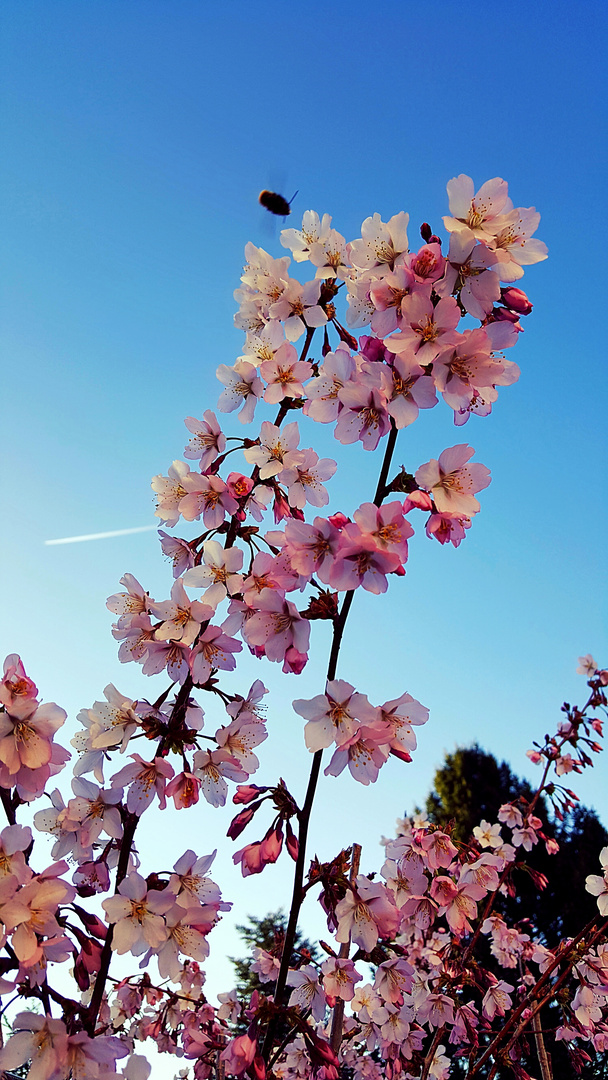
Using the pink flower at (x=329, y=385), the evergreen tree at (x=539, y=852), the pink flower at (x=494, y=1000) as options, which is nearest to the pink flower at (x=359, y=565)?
the pink flower at (x=329, y=385)

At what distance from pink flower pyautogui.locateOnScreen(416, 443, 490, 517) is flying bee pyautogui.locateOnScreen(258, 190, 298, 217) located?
89.7 inches

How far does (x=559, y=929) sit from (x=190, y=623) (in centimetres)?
1390

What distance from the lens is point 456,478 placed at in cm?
164

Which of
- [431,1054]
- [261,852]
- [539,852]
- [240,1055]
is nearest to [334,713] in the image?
[261,852]

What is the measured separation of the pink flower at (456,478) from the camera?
1.60 m

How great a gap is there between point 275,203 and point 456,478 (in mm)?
2382

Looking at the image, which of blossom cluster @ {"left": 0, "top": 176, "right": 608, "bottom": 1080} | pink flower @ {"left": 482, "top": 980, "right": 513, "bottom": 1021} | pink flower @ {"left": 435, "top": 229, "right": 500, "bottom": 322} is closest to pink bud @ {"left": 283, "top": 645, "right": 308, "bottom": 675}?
blossom cluster @ {"left": 0, "top": 176, "right": 608, "bottom": 1080}

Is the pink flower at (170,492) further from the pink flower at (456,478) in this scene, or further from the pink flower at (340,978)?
the pink flower at (340,978)

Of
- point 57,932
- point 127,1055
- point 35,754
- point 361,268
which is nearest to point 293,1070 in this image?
point 127,1055

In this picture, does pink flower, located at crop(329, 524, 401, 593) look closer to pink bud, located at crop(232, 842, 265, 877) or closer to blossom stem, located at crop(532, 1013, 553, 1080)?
pink bud, located at crop(232, 842, 265, 877)

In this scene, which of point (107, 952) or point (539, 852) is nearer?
point (107, 952)

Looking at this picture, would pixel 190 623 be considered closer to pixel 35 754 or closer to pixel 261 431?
pixel 35 754

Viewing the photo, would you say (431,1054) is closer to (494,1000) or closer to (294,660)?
(494,1000)

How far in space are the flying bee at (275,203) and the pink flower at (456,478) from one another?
2280mm
